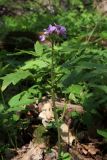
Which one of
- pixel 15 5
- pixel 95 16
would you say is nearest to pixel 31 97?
pixel 95 16

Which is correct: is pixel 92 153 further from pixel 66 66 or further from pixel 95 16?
pixel 95 16

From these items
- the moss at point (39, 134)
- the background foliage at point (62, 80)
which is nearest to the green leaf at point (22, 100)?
the background foliage at point (62, 80)

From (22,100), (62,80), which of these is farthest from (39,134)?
(62,80)

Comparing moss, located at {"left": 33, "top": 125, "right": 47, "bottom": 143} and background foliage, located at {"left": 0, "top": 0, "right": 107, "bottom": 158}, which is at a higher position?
background foliage, located at {"left": 0, "top": 0, "right": 107, "bottom": 158}

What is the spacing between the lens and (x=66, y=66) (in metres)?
2.75

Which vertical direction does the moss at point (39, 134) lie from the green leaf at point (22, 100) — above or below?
below

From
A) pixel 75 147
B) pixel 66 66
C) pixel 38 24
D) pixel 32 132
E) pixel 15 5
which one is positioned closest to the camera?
pixel 66 66

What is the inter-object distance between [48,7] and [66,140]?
25.0ft

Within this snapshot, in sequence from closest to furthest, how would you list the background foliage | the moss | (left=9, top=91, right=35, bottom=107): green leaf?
the background foliage, (left=9, top=91, right=35, bottom=107): green leaf, the moss

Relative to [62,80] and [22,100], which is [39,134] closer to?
[22,100]

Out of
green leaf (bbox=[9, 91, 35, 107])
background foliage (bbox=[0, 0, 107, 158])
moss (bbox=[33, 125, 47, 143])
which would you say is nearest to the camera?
background foliage (bbox=[0, 0, 107, 158])

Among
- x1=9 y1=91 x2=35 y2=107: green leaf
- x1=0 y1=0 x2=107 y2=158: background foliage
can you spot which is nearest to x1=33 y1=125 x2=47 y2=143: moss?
x1=0 y1=0 x2=107 y2=158: background foliage

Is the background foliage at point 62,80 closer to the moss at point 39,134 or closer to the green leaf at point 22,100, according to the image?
the green leaf at point 22,100

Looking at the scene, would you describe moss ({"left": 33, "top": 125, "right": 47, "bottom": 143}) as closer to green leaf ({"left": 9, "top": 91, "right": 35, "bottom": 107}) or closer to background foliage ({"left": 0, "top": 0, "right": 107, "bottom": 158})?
background foliage ({"left": 0, "top": 0, "right": 107, "bottom": 158})
